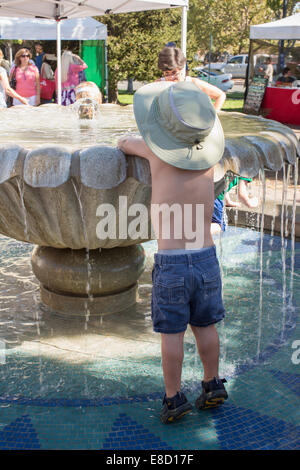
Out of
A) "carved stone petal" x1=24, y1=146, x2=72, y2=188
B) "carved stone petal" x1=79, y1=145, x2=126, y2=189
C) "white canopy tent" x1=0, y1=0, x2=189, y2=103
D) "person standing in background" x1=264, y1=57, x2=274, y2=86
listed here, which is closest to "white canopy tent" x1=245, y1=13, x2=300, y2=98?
"person standing in background" x1=264, y1=57, x2=274, y2=86

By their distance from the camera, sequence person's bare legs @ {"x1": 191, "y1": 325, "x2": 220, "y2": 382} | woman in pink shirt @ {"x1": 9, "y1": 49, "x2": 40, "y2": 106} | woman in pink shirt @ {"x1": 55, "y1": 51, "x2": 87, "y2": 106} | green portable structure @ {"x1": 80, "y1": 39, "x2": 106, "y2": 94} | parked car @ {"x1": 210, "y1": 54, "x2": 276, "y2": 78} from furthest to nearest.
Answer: parked car @ {"x1": 210, "y1": 54, "x2": 276, "y2": 78}
green portable structure @ {"x1": 80, "y1": 39, "x2": 106, "y2": 94}
woman in pink shirt @ {"x1": 55, "y1": 51, "x2": 87, "y2": 106}
woman in pink shirt @ {"x1": 9, "y1": 49, "x2": 40, "y2": 106}
person's bare legs @ {"x1": 191, "y1": 325, "x2": 220, "y2": 382}

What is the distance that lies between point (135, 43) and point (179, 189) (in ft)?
51.8

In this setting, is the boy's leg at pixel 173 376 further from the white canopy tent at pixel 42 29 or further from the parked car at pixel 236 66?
the parked car at pixel 236 66

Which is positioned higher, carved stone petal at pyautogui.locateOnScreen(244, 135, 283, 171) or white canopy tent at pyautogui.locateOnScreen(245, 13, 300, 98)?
white canopy tent at pyautogui.locateOnScreen(245, 13, 300, 98)

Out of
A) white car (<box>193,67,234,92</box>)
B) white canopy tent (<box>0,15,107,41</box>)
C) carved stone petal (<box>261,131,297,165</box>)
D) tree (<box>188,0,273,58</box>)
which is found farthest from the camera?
tree (<box>188,0,273,58</box>)

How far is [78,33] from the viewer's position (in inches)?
Result: 510

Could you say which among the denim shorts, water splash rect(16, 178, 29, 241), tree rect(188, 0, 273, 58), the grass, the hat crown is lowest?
the grass

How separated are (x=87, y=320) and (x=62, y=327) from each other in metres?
0.18

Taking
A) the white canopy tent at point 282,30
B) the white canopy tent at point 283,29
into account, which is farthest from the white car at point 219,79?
the white canopy tent at point 283,29

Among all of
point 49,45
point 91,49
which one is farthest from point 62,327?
point 49,45

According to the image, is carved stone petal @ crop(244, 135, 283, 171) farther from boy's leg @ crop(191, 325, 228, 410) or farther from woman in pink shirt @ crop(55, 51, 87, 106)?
woman in pink shirt @ crop(55, 51, 87, 106)

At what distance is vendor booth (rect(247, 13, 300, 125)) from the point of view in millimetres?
13102

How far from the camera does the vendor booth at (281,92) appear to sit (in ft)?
43.0

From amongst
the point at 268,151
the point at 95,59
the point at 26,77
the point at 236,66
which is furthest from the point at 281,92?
the point at 236,66
